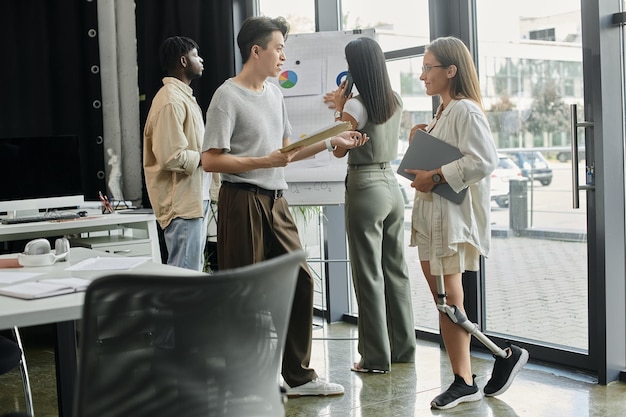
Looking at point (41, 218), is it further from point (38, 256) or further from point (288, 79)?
point (38, 256)

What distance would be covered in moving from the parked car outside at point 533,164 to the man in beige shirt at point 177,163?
159 cm

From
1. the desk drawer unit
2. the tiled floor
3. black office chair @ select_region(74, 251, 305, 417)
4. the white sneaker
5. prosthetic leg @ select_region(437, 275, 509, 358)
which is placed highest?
black office chair @ select_region(74, 251, 305, 417)

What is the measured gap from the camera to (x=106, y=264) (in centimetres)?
252

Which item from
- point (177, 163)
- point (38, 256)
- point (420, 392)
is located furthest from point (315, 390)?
point (38, 256)

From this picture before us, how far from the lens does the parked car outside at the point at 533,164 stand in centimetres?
381

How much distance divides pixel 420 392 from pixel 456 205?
0.87m

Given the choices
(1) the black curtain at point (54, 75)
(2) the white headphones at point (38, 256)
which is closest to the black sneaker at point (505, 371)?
(2) the white headphones at point (38, 256)

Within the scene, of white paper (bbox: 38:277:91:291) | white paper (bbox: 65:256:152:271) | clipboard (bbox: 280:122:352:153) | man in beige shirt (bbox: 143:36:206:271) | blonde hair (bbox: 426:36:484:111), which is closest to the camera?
white paper (bbox: 38:277:91:291)

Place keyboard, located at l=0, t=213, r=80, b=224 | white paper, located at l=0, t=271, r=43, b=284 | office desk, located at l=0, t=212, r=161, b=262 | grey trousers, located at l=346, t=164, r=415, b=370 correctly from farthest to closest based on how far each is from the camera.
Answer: keyboard, located at l=0, t=213, r=80, b=224
office desk, located at l=0, t=212, r=161, b=262
grey trousers, located at l=346, t=164, r=415, b=370
white paper, located at l=0, t=271, r=43, b=284

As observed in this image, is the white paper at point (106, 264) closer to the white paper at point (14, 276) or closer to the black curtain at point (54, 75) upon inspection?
the white paper at point (14, 276)

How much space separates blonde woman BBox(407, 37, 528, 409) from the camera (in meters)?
3.15

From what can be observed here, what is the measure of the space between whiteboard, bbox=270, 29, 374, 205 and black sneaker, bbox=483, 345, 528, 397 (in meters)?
1.36

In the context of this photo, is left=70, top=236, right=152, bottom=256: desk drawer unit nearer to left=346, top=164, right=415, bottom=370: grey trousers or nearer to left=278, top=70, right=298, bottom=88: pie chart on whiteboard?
left=278, top=70, right=298, bottom=88: pie chart on whiteboard

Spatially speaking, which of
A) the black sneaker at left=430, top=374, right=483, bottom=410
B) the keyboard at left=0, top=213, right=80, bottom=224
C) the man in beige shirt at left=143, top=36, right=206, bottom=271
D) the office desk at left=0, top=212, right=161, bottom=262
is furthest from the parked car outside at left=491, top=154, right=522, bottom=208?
the keyboard at left=0, top=213, right=80, bottom=224
